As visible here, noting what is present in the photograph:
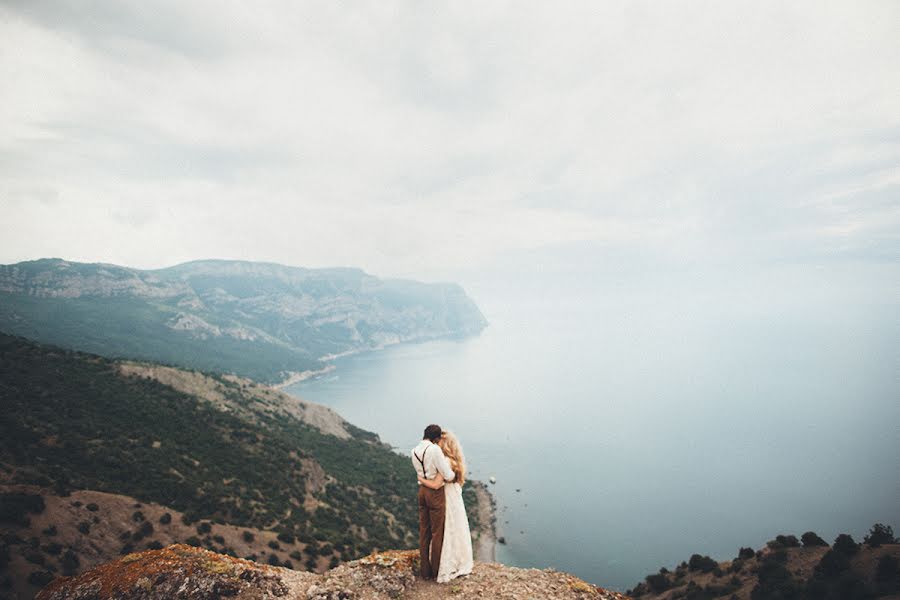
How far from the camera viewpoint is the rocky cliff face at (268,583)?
7.52m

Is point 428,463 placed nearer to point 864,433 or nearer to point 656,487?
point 656,487

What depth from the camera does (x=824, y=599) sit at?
19.1 meters

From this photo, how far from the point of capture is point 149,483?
109ft

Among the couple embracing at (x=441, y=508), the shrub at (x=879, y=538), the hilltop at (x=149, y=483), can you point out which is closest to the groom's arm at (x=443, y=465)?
the couple embracing at (x=441, y=508)

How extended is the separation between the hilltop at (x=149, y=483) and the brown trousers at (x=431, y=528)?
69.6 ft

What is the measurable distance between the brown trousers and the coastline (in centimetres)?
5571

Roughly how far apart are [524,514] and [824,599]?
6671 centimetres

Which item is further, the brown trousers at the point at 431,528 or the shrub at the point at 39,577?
the shrub at the point at 39,577

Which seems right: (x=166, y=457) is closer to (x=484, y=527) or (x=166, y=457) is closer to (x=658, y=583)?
(x=658, y=583)

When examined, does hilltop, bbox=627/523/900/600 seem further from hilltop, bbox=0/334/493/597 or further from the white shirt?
hilltop, bbox=0/334/493/597

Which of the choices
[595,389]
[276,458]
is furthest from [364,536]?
[595,389]

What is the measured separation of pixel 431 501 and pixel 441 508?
0.28 metres

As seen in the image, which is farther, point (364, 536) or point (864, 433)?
point (864, 433)

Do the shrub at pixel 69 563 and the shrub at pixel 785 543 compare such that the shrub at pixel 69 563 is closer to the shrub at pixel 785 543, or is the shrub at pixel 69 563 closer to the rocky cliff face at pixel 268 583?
the rocky cliff face at pixel 268 583
